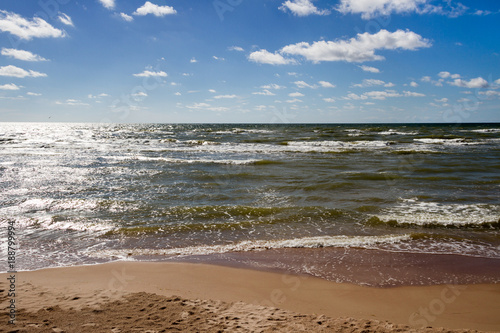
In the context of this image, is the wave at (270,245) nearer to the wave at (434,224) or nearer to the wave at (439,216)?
the wave at (434,224)

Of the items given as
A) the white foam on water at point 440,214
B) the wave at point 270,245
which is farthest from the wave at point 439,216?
the wave at point 270,245

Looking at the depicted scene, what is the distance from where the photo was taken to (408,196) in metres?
11.5

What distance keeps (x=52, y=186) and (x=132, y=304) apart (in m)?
11.2

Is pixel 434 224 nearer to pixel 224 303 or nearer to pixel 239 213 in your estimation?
pixel 239 213

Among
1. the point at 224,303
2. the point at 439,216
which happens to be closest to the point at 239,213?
the point at 224,303

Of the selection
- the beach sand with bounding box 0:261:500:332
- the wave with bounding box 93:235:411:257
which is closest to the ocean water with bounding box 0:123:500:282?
the wave with bounding box 93:235:411:257

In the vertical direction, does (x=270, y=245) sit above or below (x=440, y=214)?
below

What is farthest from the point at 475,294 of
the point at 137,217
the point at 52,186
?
the point at 52,186

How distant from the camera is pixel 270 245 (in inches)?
277

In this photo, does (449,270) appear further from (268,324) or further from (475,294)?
→ (268,324)

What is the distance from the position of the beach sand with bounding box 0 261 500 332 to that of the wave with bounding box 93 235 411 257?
2.72 feet

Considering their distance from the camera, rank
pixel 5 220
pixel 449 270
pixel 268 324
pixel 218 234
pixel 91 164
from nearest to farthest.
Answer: pixel 268 324 → pixel 449 270 → pixel 218 234 → pixel 5 220 → pixel 91 164

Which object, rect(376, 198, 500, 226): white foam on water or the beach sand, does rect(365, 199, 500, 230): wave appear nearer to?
rect(376, 198, 500, 226): white foam on water

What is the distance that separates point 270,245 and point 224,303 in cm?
273
